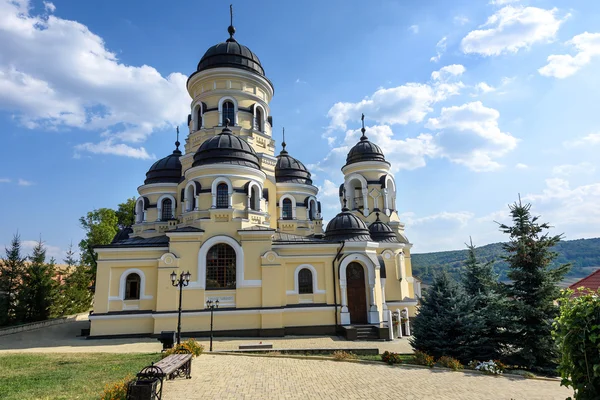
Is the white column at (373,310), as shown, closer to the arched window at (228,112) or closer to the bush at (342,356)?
the bush at (342,356)

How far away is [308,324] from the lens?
18.6 m

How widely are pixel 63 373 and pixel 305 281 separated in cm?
1172

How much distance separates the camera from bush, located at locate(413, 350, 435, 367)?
11422mm

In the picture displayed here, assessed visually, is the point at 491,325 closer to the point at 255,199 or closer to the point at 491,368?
the point at 491,368

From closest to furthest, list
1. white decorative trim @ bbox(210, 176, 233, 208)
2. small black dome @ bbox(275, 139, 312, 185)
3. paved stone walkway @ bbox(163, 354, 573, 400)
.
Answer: paved stone walkway @ bbox(163, 354, 573, 400) < white decorative trim @ bbox(210, 176, 233, 208) < small black dome @ bbox(275, 139, 312, 185)

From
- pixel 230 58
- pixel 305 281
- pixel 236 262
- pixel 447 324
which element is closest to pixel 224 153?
pixel 236 262

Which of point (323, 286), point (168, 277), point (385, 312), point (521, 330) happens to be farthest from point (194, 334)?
point (521, 330)

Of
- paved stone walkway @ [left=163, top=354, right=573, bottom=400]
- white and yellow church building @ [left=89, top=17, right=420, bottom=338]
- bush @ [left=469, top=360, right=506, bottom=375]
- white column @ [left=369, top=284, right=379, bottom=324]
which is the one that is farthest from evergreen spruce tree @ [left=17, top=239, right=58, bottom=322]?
bush @ [left=469, top=360, right=506, bottom=375]

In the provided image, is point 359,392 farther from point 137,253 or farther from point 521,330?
point 137,253

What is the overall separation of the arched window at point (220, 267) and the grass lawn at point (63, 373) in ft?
20.3

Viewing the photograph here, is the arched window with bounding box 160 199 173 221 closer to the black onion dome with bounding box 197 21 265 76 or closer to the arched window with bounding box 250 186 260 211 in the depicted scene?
the arched window with bounding box 250 186 260 211

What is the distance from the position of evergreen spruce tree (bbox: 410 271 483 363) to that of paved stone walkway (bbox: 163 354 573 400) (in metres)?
1.72

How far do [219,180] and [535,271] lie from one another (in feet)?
47.6

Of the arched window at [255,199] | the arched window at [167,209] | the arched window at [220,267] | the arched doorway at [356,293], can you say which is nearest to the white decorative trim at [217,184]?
the arched window at [255,199]
